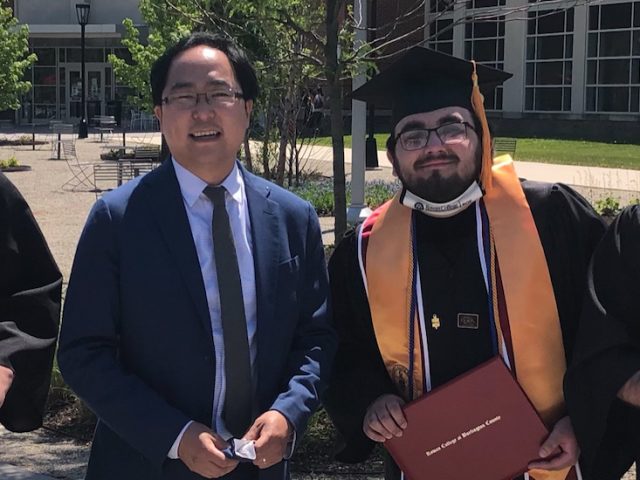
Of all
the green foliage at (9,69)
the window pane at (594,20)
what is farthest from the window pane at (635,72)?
the green foliage at (9,69)

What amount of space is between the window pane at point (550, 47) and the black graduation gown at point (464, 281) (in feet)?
110

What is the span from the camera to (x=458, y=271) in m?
2.84

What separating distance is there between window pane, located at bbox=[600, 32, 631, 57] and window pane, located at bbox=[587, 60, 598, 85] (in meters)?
0.42

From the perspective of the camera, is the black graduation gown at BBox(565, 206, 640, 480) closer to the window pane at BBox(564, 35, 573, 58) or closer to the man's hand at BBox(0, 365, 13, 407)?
the man's hand at BBox(0, 365, 13, 407)

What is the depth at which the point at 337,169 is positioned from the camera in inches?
250

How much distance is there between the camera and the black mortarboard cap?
2924mm

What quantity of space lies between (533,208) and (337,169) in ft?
11.7

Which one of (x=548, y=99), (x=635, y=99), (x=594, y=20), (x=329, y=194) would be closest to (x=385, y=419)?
(x=329, y=194)

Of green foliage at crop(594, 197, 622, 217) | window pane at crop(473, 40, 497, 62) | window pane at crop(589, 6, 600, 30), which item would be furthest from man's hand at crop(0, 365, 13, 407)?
window pane at crop(473, 40, 497, 62)

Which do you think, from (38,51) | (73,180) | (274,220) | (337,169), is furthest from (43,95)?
(274,220)

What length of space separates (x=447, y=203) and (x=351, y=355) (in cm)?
61

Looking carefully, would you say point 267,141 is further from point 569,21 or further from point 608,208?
point 569,21

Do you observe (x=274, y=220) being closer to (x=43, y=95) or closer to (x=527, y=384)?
(x=527, y=384)

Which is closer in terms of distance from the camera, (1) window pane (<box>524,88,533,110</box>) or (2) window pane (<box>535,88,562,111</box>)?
→ (2) window pane (<box>535,88,562,111</box>)
